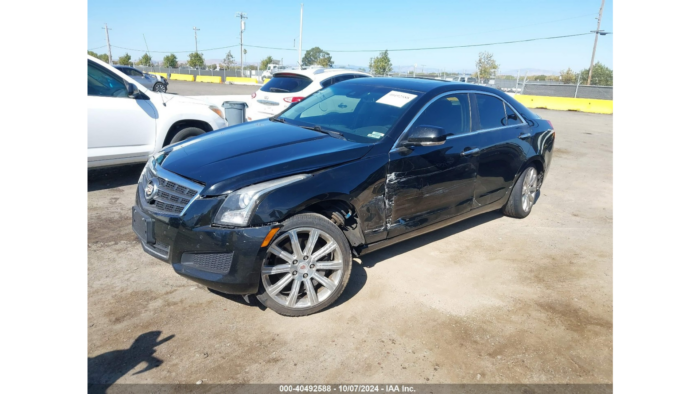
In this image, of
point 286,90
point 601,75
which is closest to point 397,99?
point 286,90

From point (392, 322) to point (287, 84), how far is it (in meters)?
6.48

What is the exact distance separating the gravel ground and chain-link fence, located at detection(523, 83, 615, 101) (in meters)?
25.3

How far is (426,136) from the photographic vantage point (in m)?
3.67

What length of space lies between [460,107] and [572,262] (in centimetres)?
195

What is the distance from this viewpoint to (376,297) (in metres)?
3.55

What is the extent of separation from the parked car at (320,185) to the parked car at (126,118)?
244 centimetres

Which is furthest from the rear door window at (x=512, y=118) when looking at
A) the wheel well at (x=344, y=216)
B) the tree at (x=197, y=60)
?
the tree at (x=197, y=60)

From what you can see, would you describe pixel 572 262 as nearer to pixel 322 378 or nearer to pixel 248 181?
pixel 322 378

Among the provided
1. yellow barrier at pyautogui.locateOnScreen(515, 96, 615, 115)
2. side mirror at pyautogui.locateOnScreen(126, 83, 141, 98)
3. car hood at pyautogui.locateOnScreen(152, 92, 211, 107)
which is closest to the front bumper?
side mirror at pyautogui.locateOnScreen(126, 83, 141, 98)

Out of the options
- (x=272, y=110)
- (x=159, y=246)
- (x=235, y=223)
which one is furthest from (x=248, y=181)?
(x=272, y=110)

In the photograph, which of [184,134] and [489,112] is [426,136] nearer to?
[489,112]

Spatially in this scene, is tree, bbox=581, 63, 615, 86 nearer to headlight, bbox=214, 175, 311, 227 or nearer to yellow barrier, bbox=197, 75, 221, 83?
yellow barrier, bbox=197, 75, 221, 83

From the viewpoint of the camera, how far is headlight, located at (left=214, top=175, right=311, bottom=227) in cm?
290

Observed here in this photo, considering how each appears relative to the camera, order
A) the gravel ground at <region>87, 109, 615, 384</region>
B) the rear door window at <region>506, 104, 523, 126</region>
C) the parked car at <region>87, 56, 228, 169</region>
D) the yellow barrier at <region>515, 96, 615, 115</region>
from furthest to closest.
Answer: the yellow barrier at <region>515, 96, 615, 115</region> → the parked car at <region>87, 56, 228, 169</region> → the rear door window at <region>506, 104, 523, 126</region> → the gravel ground at <region>87, 109, 615, 384</region>
